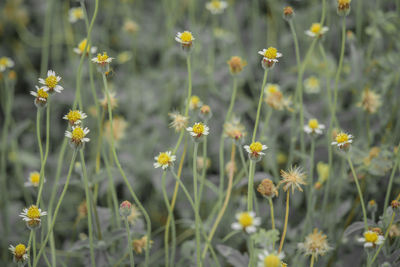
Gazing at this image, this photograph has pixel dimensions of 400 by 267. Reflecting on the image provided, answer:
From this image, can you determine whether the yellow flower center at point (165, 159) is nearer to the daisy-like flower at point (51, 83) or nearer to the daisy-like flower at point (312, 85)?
the daisy-like flower at point (51, 83)

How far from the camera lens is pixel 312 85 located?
1438mm

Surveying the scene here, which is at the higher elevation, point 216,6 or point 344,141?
point 216,6

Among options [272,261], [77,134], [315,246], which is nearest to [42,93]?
[77,134]

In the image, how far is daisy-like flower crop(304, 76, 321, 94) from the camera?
4.65 ft

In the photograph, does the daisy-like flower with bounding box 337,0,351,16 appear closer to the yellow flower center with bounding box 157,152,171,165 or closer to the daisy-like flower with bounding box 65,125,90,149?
the yellow flower center with bounding box 157,152,171,165

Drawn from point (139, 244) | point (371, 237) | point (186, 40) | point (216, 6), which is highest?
point (216, 6)

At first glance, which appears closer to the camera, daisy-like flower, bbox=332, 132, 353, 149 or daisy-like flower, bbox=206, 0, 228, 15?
→ daisy-like flower, bbox=332, 132, 353, 149

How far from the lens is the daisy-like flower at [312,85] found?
142 centimetres

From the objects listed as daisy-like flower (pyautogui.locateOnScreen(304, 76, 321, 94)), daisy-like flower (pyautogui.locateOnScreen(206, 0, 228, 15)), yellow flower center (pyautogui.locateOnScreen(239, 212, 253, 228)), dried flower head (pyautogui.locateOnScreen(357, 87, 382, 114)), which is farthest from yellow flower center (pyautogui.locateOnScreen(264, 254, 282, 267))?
daisy-like flower (pyautogui.locateOnScreen(206, 0, 228, 15))

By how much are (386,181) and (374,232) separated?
40 cm

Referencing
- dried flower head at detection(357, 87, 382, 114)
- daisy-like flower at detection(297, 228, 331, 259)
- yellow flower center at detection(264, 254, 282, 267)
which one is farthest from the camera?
dried flower head at detection(357, 87, 382, 114)

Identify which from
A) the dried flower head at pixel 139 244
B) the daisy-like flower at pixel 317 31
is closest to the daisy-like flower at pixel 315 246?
the dried flower head at pixel 139 244

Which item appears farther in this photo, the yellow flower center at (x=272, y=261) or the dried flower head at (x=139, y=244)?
the dried flower head at (x=139, y=244)

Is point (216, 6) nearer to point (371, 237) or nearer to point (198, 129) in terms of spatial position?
point (198, 129)
